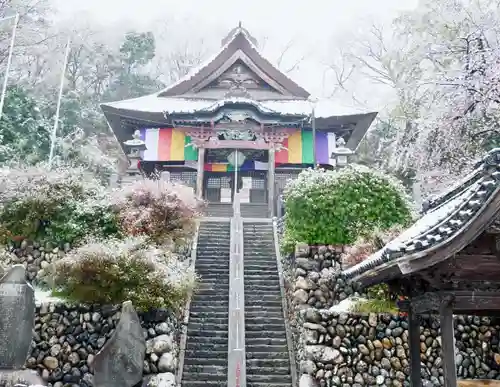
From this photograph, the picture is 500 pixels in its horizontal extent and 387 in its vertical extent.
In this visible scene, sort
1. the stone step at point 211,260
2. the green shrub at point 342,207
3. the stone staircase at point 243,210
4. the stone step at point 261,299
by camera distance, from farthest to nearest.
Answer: the stone staircase at point 243,210, the stone step at point 211,260, the green shrub at point 342,207, the stone step at point 261,299

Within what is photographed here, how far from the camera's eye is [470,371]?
929 centimetres

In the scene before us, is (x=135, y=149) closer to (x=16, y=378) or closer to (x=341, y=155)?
(x=341, y=155)

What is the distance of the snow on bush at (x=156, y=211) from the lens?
1223 cm

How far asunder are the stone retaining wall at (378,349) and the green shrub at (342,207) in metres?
2.80

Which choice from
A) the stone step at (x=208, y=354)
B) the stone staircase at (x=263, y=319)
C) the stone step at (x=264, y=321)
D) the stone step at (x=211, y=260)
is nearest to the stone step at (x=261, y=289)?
the stone staircase at (x=263, y=319)

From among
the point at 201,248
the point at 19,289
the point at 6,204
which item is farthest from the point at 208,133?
the point at 19,289

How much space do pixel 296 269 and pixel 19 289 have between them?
19.0 feet

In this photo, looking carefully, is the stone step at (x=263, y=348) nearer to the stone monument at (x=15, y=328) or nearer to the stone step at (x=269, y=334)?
the stone step at (x=269, y=334)

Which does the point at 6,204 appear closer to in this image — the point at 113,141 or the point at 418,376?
the point at 418,376

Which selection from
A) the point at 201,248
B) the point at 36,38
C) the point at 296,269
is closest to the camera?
the point at 296,269

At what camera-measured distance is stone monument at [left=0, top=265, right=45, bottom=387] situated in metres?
8.09

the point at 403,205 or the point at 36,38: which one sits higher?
the point at 36,38

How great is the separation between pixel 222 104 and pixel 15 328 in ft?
42.1

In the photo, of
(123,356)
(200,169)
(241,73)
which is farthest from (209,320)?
(241,73)
